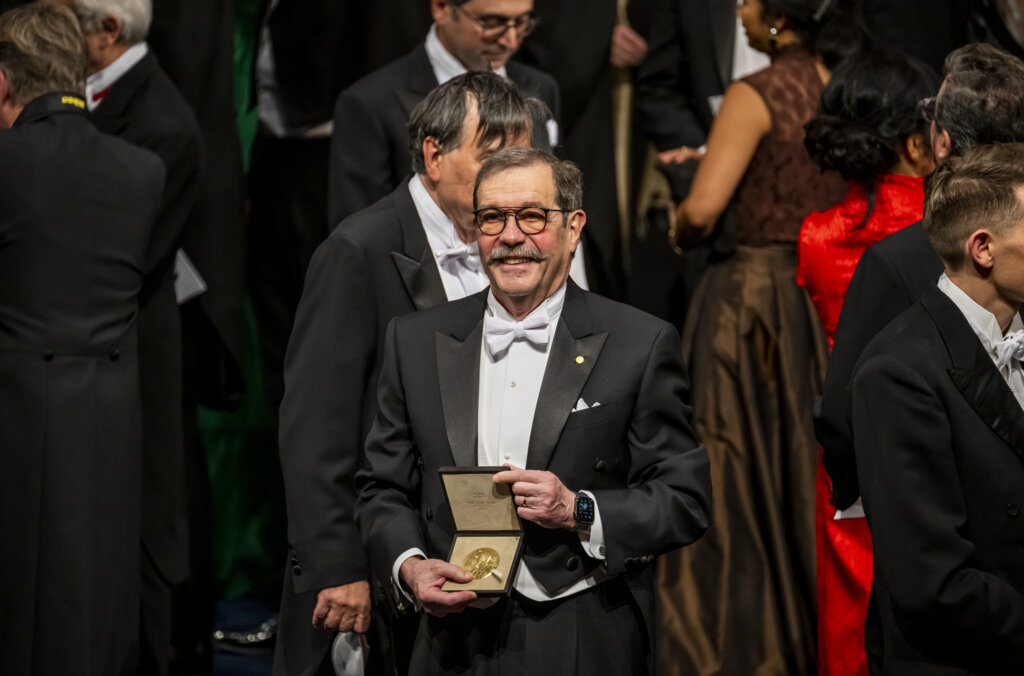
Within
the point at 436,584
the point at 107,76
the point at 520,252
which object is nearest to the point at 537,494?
the point at 436,584

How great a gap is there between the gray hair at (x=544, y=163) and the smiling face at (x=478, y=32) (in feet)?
4.67

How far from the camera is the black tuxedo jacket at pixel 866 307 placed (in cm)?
310

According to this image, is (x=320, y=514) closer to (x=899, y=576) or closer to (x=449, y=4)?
(x=899, y=576)

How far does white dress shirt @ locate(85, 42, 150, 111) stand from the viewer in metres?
4.43

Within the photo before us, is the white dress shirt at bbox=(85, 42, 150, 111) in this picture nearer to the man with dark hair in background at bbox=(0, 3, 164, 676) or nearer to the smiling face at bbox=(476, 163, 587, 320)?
the man with dark hair in background at bbox=(0, 3, 164, 676)

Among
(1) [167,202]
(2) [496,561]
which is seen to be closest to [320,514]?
(2) [496,561]

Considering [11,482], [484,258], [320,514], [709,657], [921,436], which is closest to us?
[921,436]

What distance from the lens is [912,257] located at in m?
3.11

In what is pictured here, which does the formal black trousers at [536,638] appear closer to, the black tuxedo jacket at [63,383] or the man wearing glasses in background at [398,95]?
the black tuxedo jacket at [63,383]

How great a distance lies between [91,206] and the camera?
382 cm

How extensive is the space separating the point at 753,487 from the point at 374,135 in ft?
4.91

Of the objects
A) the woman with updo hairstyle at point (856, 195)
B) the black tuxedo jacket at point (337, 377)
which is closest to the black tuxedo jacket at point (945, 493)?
the woman with updo hairstyle at point (856, 195)

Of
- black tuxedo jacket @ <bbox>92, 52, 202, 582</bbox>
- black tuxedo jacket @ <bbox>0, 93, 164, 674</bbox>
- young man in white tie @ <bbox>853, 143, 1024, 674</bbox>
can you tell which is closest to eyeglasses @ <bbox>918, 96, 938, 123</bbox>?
young man in white tie @ <bbox>853, 143, 1024, 674</bbox>

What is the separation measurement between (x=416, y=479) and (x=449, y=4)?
6.19ft
